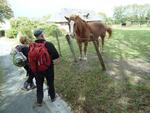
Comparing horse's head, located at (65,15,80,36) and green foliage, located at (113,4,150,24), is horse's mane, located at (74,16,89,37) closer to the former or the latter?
horse's head, located at (65,15,80,36)

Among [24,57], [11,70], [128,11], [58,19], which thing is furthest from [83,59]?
[128,11]

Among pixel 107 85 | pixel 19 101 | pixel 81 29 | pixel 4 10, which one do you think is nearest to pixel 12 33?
pixel 4 10

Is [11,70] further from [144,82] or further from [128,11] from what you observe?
[128,11]

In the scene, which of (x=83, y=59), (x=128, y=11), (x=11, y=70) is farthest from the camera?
(x=128, y=11)

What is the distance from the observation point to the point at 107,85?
25.7ft

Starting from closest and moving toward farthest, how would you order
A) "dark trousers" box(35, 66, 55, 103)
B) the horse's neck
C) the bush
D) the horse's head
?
"dark trousers" box(35, 66, 55, 103)
the horse's head
the horse's neck
the bush

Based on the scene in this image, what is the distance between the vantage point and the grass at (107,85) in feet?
20.8

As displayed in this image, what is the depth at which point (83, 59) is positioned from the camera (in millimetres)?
11492

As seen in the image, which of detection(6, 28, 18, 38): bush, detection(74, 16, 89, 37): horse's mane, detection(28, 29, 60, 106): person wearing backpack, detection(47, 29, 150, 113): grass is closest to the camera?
detection(47, 29, 150, 113): grass

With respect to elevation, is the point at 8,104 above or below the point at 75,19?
below

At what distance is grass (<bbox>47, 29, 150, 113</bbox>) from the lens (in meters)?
6.33

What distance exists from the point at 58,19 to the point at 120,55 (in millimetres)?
52671

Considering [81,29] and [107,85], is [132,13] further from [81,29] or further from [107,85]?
[107,85]

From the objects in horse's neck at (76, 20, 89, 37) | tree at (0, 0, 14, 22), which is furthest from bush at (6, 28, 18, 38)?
horse's neck at (76, 20, 89, 37)
